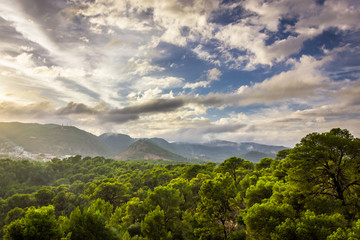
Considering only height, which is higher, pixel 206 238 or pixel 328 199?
pixel 328 199

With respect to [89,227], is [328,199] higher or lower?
higher

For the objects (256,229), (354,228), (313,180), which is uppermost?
(313,180)

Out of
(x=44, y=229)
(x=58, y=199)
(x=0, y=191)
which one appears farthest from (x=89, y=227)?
(x=0, y=191)

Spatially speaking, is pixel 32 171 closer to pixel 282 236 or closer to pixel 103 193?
pixel 103 193

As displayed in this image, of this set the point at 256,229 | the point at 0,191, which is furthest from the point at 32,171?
the point at 256,229

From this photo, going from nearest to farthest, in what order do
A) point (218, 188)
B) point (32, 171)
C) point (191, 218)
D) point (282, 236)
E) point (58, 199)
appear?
point (282, 236)
point (218, 188)
point (191, 218)
point (58, 199)
point (32, 171)

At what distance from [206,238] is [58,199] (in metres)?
57.2

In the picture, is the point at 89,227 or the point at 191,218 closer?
the point at 89,227

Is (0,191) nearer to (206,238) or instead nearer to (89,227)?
(89,227)

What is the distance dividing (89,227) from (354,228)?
1017 inches

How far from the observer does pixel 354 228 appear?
1304 cm

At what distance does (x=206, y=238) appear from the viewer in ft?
100

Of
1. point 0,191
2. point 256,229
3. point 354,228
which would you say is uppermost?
point 354,228

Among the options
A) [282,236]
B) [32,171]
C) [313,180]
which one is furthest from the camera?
[32,171]
